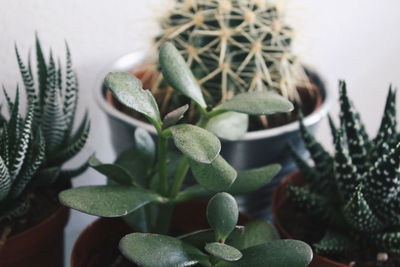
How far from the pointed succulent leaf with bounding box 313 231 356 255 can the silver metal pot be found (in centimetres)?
12

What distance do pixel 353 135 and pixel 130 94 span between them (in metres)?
0.25

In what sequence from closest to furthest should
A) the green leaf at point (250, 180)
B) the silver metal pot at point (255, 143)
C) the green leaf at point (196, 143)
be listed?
the green leaf at point (196, 143) < the green leaf at point (250, 180) < the silver metal pot at point (255, 143)

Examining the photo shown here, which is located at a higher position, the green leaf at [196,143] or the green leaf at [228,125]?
the green leaf at [196,143]

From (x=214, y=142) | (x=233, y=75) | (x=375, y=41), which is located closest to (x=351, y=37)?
(x=375, y=41)

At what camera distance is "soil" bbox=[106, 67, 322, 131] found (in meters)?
0.58

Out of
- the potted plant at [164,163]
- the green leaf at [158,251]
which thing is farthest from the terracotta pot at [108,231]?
the green leaf at [158,251]

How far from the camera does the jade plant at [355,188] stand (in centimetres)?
43

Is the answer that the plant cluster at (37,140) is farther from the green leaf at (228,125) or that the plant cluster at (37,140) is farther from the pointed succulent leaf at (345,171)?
the pointed succulent leaf at (345,171)

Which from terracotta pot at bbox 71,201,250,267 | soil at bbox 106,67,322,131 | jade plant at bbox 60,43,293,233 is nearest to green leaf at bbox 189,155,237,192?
jade plant at bbox 60,43,293,233

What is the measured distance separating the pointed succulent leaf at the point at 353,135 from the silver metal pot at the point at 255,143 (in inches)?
3.0

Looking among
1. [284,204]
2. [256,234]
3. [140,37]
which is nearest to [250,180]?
[256,234]

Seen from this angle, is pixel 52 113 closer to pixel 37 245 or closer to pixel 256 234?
pixel 37 245

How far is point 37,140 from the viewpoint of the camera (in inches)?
18.2

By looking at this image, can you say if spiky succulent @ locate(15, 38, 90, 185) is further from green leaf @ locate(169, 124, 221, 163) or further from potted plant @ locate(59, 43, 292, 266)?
green leaf @ locate(169, 124, 221, 163)
